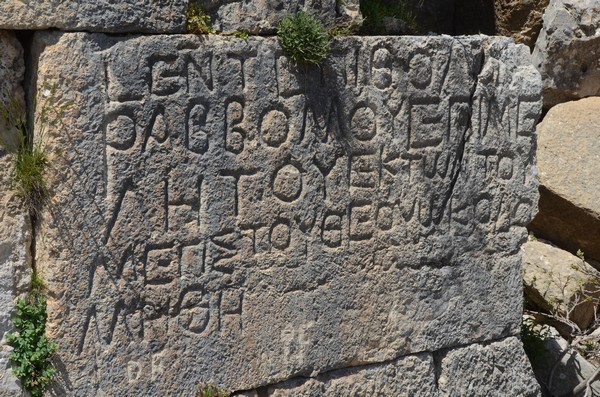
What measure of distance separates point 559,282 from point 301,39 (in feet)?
8.95

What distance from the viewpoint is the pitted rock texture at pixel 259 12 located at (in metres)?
3.62

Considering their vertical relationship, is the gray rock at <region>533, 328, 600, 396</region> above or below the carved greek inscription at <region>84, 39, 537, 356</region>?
below

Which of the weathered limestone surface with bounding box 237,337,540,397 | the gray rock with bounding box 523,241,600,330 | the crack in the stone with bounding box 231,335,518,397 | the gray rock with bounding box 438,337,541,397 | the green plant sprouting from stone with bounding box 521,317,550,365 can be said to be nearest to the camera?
the crack in the stone with bounding box 231,335,518,397

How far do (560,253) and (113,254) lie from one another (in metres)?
3.26

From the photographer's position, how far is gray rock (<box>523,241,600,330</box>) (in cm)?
560

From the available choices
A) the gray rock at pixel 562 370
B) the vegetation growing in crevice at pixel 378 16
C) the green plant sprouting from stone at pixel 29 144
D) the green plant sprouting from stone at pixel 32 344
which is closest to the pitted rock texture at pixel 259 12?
the vegetation growing in crevice at pixel 378 16

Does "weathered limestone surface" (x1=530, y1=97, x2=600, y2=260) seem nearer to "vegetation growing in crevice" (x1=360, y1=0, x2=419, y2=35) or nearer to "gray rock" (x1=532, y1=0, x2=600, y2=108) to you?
"gray rock" (x1=532, y1=0, x2=600, y2=108)

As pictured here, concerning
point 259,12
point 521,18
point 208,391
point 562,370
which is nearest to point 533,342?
point 562,370

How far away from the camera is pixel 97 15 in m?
3.29

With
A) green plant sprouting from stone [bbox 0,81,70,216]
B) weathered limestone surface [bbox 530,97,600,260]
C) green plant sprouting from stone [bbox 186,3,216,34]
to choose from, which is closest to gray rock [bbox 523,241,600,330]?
weathered limestone surface [bbox 530,97,600,260]

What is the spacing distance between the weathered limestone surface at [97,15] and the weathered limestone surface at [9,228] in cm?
12

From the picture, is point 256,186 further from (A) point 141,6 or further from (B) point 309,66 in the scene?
(A) point 141,6

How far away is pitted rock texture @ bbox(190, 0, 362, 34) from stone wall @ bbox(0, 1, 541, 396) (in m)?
0.07

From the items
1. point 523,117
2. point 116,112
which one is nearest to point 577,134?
point 523,117
